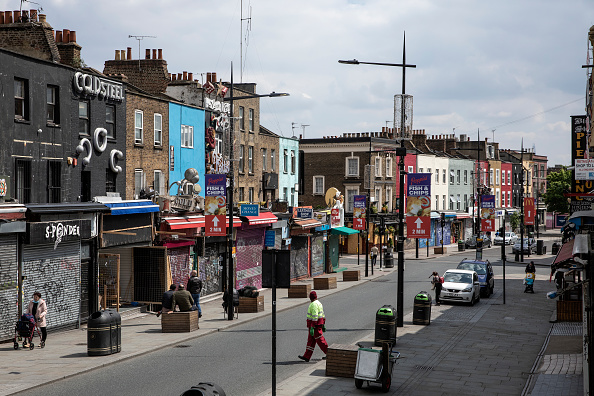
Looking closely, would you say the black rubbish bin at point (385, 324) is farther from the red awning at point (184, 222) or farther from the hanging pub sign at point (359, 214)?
the hanging pub sign at point (359, 214)

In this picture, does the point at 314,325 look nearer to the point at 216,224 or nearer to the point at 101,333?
the point at 101,333

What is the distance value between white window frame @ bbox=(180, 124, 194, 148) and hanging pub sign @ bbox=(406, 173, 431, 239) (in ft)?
46.9

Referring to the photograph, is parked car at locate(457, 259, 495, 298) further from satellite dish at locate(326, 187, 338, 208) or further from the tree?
the tree

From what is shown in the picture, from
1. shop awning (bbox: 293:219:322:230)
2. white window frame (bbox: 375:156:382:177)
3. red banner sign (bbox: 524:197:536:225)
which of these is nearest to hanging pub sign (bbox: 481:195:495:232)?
red banner sign (bbox: 524:197:536:225)

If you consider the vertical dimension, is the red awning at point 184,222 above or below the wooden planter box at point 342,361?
above

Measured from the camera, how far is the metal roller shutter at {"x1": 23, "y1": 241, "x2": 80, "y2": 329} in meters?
22.3

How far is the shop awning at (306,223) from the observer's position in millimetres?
44094

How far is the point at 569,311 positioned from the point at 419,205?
24.5 ft

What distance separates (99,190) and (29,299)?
25.1 feet

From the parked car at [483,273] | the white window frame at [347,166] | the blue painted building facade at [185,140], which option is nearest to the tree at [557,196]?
the white window frame at [347,166]

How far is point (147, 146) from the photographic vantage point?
3284 centimetres

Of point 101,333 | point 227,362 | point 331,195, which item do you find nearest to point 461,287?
point 227,362

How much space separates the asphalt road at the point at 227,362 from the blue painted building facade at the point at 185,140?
10264 mm

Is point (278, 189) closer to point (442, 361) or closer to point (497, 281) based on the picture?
point (497, 281)
